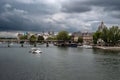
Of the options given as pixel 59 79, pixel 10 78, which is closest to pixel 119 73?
pixel 59 79

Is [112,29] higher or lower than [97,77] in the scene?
higher

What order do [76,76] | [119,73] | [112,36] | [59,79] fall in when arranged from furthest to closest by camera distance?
[112,36] < [119,73] < [76,76] < [59,79]

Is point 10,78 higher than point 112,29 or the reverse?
the reverse

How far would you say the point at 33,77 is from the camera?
159 feet

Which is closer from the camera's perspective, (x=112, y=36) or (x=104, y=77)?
(x=104, y=77)

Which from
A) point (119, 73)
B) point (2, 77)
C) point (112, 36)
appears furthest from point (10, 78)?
point (112, 36)

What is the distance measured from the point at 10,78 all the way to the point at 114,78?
703 inches

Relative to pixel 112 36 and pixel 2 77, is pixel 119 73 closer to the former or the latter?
pixel 2 77

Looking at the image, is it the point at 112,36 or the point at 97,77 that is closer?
the point at 97,77

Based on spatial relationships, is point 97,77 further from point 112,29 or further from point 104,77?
point 112,29

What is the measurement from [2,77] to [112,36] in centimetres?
14313

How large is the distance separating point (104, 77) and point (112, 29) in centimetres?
13984

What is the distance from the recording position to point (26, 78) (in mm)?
47031

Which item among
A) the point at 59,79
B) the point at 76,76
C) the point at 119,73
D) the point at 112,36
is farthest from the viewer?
the point at 112,36
